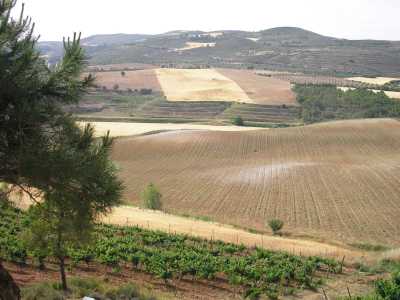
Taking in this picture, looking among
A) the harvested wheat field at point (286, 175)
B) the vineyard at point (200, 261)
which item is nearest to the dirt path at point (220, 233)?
the vineyard at point (200, 261)

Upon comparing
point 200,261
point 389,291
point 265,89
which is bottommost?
point 200,261

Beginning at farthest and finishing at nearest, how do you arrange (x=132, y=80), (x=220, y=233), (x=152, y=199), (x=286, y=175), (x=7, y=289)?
(x=132, y=80) → (x=286, y=175) → (x=152, y=199) → (x=220, y=233) → (x=7, y=289)

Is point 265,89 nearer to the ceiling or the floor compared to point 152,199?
nearer to the ceiling

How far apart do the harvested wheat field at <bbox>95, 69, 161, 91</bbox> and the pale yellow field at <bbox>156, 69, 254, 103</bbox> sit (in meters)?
2.09

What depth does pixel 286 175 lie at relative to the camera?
51.2 metres

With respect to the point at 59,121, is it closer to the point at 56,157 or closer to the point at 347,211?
the point at 56,157

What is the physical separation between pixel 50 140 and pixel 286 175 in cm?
4078

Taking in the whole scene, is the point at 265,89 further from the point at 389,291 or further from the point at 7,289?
the point at 7,289

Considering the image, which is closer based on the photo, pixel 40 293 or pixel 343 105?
pixel 40 293

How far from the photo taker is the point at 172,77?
465 feet

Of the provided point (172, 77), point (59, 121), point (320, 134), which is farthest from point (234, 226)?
point (172, 77)

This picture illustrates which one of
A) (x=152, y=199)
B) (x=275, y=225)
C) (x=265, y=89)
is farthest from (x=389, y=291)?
(x=265, y=89)

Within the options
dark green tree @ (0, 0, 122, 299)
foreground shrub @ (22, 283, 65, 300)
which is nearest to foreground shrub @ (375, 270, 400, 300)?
dark green tree @ (0, 0, 122, 299)

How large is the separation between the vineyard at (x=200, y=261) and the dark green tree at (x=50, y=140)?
6369 mm
